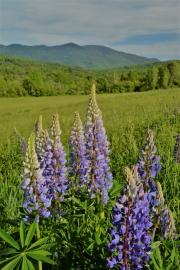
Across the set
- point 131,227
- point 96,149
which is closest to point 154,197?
point 131,227

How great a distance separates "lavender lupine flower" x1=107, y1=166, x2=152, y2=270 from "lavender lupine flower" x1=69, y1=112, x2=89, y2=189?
89 centimetres

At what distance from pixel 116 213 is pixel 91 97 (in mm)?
1062

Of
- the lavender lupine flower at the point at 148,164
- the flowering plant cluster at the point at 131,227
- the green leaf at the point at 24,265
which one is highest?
the lavender lupine flower at the point at 148,164

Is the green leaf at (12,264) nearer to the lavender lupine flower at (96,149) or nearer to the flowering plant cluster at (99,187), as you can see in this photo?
the flowering plant cluster at (99,187)

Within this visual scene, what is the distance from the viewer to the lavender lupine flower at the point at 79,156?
2330 millimetres

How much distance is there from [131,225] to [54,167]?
2.83 feet

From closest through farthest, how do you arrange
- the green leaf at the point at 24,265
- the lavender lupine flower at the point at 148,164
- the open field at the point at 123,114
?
the green leaf at the point at 24,265 < the lavender lupine flower at the point at 148,164 < the open field at the point at 123,114

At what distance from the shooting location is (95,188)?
7.39 ft

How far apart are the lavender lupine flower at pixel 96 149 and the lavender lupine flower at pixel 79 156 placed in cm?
4

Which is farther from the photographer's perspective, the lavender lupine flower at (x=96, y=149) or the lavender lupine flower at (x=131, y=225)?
the lavender lupine flower at (x=96, y=149)

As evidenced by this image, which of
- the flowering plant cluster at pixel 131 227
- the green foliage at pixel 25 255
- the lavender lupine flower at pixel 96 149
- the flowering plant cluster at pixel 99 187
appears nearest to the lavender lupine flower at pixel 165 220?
the flowering plant cluster at pixel 99 187

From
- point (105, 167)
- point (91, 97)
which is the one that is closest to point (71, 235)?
point (105, 167)

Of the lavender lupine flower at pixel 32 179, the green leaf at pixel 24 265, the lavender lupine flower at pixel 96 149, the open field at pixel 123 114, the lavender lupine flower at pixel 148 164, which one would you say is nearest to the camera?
the green leaf at pixel 24 265

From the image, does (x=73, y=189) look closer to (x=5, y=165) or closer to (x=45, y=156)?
(x=45, y=156)
